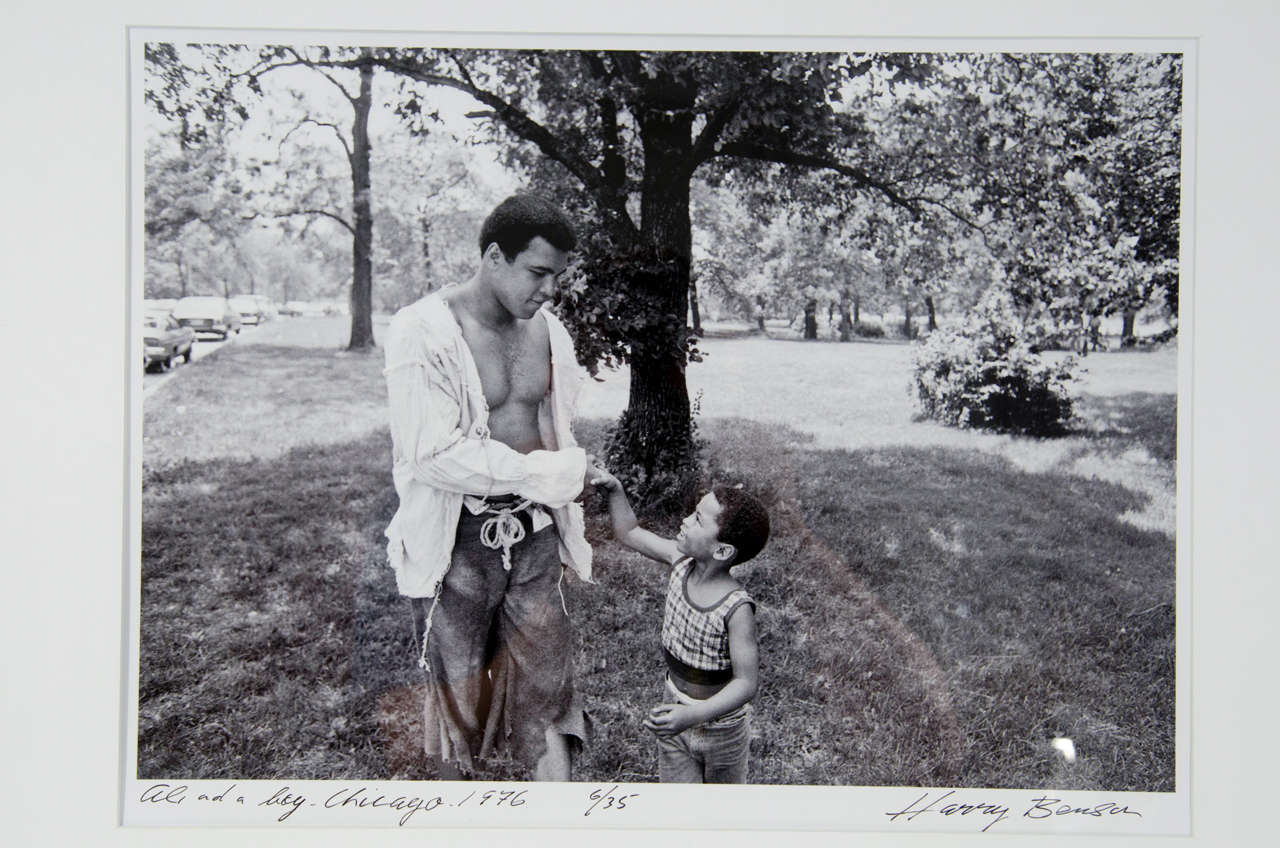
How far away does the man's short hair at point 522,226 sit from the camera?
7.53ft

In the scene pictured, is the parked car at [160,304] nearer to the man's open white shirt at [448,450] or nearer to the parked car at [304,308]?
the parked car at [304,308]

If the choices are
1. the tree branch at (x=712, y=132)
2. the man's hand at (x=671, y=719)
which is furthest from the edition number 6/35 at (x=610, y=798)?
the tree branch at (x=712, y=132)

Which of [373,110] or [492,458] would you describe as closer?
[492,458]

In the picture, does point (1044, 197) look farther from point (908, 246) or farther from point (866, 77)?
point (866, 77)

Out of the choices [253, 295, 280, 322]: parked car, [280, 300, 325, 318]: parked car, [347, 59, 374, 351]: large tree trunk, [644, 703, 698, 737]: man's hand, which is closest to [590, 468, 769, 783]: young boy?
[644, 703, 698, 737]: man's hand

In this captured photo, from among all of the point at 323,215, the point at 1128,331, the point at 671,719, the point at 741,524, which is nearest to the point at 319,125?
the point at 323,215

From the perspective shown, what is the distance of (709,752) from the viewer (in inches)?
91.8

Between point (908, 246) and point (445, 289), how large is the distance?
1.47m

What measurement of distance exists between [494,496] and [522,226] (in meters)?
0.80

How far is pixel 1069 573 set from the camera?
2441 mm

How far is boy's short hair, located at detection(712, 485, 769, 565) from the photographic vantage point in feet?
7.30

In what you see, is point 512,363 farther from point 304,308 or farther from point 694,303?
point 304,308

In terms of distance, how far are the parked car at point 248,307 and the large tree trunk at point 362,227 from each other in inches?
11.3

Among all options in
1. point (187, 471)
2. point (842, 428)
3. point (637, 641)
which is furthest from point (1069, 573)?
point (187, 471)
